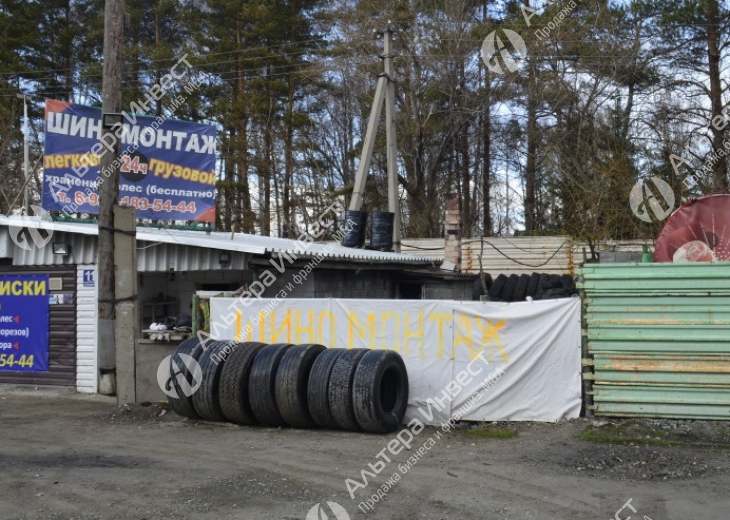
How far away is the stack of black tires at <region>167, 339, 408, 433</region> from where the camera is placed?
31.1 ft

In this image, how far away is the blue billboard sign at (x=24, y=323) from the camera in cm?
1442

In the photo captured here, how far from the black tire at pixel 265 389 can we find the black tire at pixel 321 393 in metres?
0.53

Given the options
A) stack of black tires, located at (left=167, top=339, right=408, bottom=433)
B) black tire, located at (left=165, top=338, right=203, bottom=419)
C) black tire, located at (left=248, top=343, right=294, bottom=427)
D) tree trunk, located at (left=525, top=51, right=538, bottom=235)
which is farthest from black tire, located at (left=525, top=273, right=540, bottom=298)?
tree trunk, located at (left=525, top=51, right=538, bottom=235)

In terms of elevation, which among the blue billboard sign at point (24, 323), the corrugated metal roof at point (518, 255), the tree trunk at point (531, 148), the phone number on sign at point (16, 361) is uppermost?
the tree trunk at point (531, 148)

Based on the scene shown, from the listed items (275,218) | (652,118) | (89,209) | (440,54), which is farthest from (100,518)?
(275,218)

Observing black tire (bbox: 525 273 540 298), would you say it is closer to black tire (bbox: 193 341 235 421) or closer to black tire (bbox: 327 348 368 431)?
black tire (bbox: 327 348 368 431)

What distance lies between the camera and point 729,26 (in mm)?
25188

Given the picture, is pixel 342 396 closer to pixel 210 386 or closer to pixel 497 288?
pixel 210 386

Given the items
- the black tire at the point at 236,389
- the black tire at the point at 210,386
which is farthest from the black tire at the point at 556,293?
the black tire at the point at 210,386

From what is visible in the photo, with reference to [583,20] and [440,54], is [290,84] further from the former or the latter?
[583,20]

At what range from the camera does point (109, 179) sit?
1209cm

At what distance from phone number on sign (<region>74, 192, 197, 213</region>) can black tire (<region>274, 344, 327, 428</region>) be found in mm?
6003

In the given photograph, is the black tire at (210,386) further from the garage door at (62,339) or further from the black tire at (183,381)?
the garage door at (62,339)

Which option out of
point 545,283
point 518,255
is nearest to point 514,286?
point 545,283
